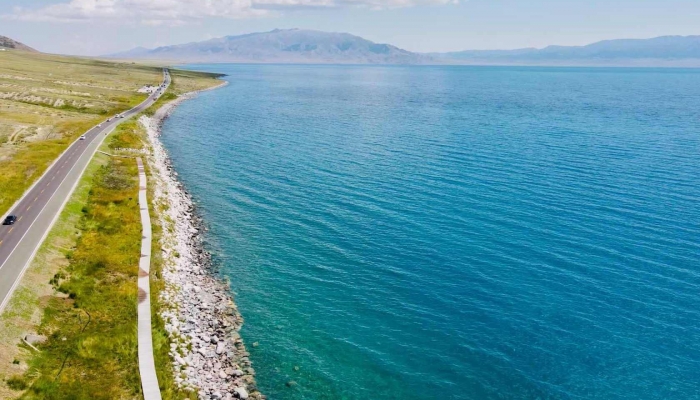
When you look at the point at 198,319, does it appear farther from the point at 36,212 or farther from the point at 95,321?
→ the point at 36,212

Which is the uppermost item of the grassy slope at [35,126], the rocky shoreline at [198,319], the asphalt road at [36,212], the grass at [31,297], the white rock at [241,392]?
the grassy slope at [35,126]

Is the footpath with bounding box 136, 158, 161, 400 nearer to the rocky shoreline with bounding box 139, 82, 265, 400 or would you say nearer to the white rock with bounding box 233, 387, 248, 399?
the rocky shoreline with bounding box 139, 82, 265, 400

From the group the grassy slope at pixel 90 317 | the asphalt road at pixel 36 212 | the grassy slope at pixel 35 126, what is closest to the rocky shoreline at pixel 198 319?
the grassy slope at pixel 90 317

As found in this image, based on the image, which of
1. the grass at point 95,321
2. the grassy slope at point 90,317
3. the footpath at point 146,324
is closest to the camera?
the grass at point 95,321

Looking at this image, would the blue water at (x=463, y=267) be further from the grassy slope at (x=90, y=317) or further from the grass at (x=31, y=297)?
the grass at (x=31, y=297)

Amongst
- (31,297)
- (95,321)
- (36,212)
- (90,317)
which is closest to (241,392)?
(95,321)

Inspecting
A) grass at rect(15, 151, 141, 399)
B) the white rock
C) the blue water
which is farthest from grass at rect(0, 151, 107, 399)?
the blue water
